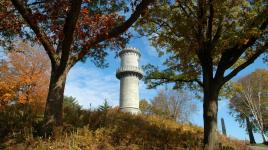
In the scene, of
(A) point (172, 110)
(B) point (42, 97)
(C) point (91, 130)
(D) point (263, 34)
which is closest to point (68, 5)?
(C) point (91, 130)

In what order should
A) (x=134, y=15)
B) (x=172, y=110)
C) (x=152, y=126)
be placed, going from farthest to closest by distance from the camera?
(x=172, y=110) < (x=152, y=126) < (x=134, y=15)

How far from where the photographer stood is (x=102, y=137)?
A: 452 inches

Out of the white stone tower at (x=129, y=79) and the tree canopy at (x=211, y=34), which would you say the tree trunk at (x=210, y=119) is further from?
the white stone tower at (x=129, y=79)

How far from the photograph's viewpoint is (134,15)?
10125 mm

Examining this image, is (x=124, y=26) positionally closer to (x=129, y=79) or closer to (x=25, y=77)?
(x=25, y=77)

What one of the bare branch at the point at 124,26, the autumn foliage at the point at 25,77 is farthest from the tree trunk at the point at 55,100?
the autumn foliage at the point at 25,77

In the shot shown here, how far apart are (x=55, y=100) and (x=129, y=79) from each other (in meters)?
30.5

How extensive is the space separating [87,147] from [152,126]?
480cm

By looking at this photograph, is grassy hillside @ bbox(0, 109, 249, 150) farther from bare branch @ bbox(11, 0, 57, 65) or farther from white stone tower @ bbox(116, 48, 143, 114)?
white stone tower @ bbox(116, 48, 143, 114)

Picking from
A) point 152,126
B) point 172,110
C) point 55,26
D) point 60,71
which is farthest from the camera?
point 172,110

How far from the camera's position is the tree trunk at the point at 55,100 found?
10570mm

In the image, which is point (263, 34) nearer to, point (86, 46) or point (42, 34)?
point (86, 46)

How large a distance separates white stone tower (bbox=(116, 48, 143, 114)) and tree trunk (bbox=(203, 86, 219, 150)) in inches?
1014

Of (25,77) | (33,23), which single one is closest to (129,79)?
(25,77)
